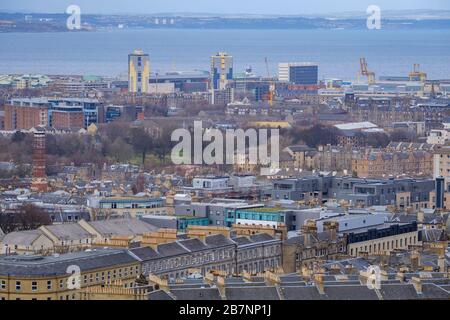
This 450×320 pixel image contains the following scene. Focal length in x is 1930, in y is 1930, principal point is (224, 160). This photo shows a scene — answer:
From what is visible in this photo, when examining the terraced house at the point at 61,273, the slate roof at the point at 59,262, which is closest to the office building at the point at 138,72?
the slate roof at the point at 59,262

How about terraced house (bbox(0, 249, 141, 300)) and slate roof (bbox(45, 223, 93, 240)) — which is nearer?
terraced house (bbox(0, 249, 141, 300))

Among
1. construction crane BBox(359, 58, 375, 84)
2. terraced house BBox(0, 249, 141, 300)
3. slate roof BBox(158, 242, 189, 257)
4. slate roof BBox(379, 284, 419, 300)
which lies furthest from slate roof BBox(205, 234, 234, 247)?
construction crane BBox(359, 58, 375, 84)

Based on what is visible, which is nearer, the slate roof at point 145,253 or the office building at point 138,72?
the slate roof at point 145,253

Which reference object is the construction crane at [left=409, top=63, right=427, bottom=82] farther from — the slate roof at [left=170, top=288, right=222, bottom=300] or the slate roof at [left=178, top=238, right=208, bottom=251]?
the slate roof at [left=170, top=288, right=222, bottom=300]

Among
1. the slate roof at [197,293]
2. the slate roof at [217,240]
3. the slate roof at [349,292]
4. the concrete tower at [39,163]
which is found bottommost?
the concrete tower at [39,163]

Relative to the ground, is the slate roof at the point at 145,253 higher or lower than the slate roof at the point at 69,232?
higher

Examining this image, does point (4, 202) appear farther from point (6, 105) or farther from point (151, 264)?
point (6, 105)

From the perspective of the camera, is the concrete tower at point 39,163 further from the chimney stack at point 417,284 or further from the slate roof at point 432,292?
the slate roof at point 432,292

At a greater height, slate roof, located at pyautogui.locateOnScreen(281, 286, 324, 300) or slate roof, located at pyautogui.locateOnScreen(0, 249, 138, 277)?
slate roof, located at pyautogui.locateOnScreen(281, 286, 324, 300)

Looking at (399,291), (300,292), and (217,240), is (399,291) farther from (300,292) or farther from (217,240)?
(217,240)
